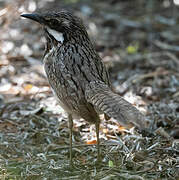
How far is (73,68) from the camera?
466cm

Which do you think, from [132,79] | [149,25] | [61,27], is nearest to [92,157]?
[61,27]

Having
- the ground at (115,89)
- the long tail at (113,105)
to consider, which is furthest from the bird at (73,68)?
the ground at (115,89)

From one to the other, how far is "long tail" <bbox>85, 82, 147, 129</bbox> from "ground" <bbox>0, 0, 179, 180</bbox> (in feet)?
2.75

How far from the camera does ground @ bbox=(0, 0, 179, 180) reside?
15.8ft

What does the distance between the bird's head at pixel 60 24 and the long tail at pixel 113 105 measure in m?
0.74

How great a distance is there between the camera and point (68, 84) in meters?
4.57

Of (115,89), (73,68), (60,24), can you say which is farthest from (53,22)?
(115,89)

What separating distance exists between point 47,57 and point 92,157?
1.31m

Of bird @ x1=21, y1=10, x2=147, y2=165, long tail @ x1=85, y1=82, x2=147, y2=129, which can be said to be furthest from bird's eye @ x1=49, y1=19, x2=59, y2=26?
long tail @ x1=85, y1=82, x2=147, y2=129

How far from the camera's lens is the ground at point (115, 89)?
4.80 metres

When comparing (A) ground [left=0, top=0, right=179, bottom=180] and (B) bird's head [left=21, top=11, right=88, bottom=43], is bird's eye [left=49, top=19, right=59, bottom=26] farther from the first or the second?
(A) ground [left=0, top=0, right=179, bottom=180]

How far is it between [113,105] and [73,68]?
0.89 metres

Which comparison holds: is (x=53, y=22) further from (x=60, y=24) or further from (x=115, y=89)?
(x=115, y=89)

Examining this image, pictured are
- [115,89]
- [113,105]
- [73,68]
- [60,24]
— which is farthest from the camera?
[115,89]
